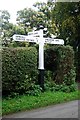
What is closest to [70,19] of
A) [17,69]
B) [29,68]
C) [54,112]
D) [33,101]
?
[29,68]

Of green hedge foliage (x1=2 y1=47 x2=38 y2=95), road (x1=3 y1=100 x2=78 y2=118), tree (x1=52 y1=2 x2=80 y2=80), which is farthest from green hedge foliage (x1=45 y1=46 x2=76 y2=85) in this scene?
tree (x1=52 y1=2 x2=80 y2=80)

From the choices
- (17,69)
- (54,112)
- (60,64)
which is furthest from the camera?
(60,64)

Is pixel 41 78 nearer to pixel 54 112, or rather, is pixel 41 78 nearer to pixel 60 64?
pixel 60 64

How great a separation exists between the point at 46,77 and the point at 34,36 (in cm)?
208

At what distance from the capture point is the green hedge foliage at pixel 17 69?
9477 millimetres

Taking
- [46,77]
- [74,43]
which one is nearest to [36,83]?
[46,77]

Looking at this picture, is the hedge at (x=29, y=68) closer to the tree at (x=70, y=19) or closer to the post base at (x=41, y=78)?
the post base at (x=41, y=78)

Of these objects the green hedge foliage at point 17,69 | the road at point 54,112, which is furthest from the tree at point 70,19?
the road at point 54,112

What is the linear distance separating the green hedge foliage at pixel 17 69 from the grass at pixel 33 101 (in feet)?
1.49

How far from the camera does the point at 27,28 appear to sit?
904 inches

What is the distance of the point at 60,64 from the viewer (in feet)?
41.4

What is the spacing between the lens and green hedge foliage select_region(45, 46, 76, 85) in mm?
12555

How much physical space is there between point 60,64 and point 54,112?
15.8ft

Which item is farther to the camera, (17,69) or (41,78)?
(41,78)
